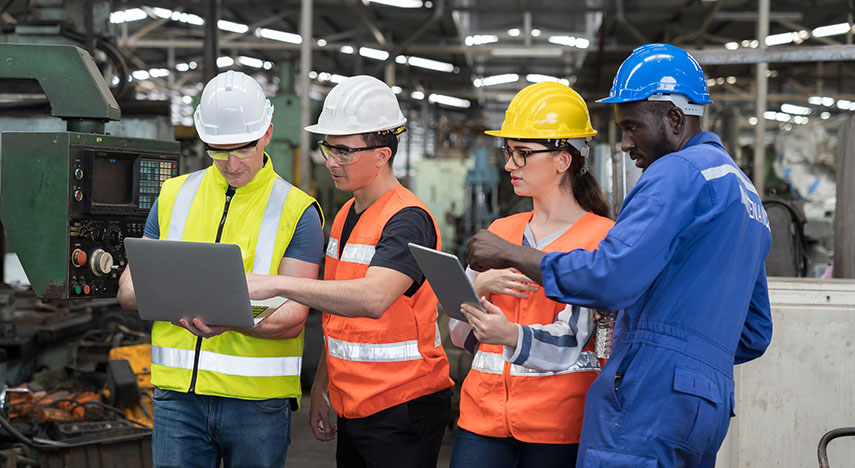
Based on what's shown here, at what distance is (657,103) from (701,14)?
8.48m

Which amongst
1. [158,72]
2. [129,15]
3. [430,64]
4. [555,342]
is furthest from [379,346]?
[158,72]

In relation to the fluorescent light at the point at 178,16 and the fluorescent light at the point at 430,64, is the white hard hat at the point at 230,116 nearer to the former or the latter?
the fluorescent light at the point at 178,16

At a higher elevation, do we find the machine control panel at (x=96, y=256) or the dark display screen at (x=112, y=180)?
the dark display screen at (x=112, y=180)

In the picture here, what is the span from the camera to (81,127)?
88.8 inches

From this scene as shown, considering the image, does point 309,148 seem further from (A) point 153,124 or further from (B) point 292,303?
(B) point 292,303

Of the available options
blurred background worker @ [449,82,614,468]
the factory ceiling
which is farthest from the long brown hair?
the factory ceiling

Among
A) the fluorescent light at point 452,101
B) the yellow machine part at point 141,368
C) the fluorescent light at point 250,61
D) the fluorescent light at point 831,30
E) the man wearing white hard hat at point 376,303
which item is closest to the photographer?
the man wearing white hard hat at point 376,303

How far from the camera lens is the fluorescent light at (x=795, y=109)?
54.3 feet

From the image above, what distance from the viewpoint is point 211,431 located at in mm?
2035

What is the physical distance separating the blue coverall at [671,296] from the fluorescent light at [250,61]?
13.2m

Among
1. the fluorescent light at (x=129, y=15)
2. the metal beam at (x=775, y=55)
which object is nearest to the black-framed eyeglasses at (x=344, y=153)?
the metal beam at (x=775, y=55)

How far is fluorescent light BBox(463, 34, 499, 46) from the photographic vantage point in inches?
450

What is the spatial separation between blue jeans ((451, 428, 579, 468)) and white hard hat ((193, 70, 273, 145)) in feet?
3.12

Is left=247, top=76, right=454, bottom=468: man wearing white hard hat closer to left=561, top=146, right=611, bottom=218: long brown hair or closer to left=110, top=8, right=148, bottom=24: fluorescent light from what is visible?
left=561, top=146, right=611, bottom=218: long brown hair
